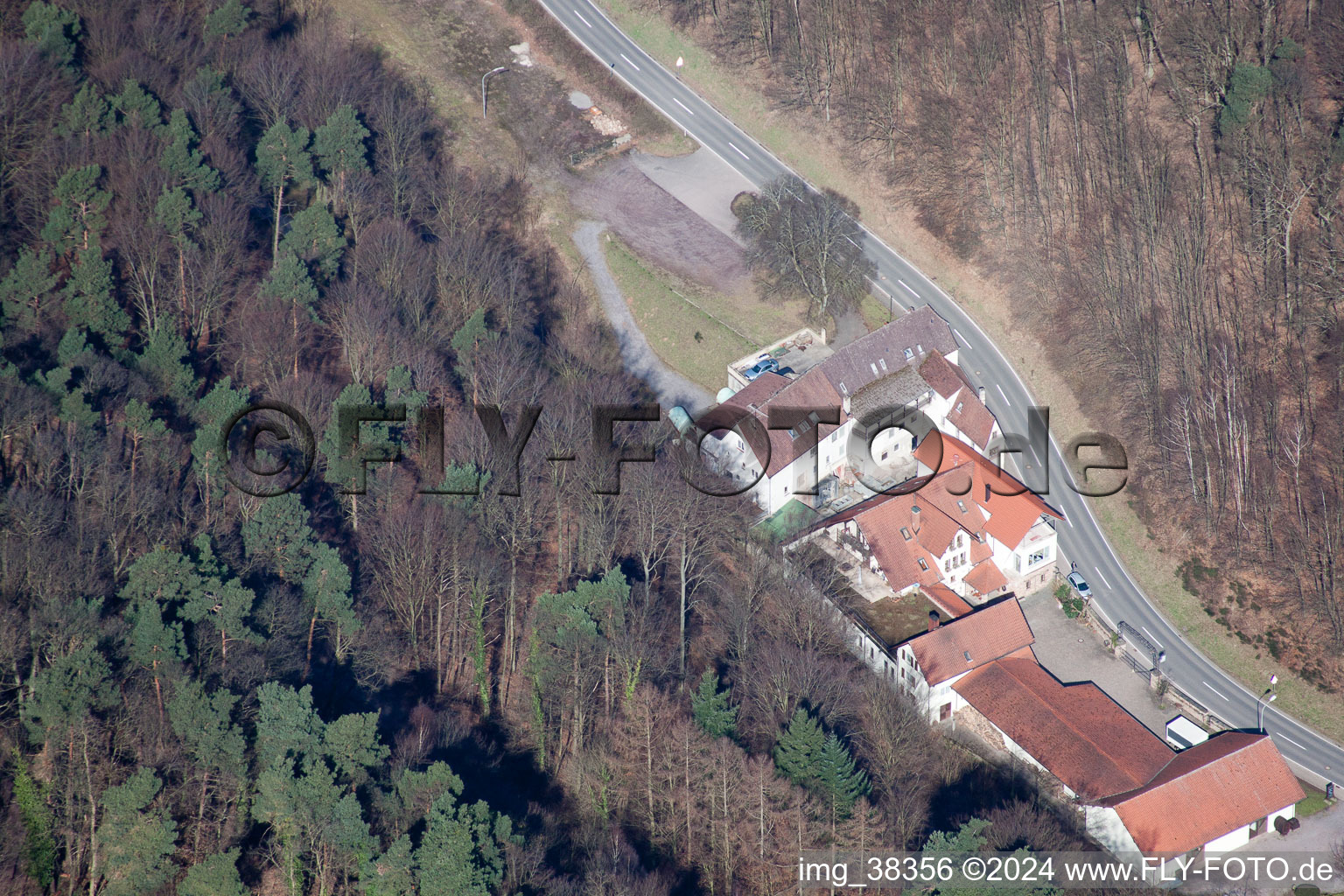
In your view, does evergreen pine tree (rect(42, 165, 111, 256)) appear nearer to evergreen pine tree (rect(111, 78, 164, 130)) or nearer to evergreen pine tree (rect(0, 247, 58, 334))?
evergreen pine tree (rect(0, 247, 58, 334))

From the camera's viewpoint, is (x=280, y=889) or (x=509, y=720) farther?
(x=509, y=720)

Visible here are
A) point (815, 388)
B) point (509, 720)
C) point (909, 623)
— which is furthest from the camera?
point (815, 388)

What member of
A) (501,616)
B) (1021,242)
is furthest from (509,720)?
(1021,242)

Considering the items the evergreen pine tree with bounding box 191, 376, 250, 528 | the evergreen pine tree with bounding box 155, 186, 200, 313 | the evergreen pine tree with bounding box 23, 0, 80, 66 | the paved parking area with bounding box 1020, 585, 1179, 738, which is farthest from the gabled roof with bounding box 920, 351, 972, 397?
the evergreen pine tree with bounding box 23, 0, 80, 66

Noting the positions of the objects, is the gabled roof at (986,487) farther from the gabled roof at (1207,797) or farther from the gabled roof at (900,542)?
the gabled roof at (1207,797)

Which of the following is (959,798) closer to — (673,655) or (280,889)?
(673,655)

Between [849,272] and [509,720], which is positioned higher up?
[849,272]

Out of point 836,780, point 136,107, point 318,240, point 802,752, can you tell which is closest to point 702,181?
point 318,240

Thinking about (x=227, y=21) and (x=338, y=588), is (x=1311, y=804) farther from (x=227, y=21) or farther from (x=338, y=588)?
(x=227, y=21)
